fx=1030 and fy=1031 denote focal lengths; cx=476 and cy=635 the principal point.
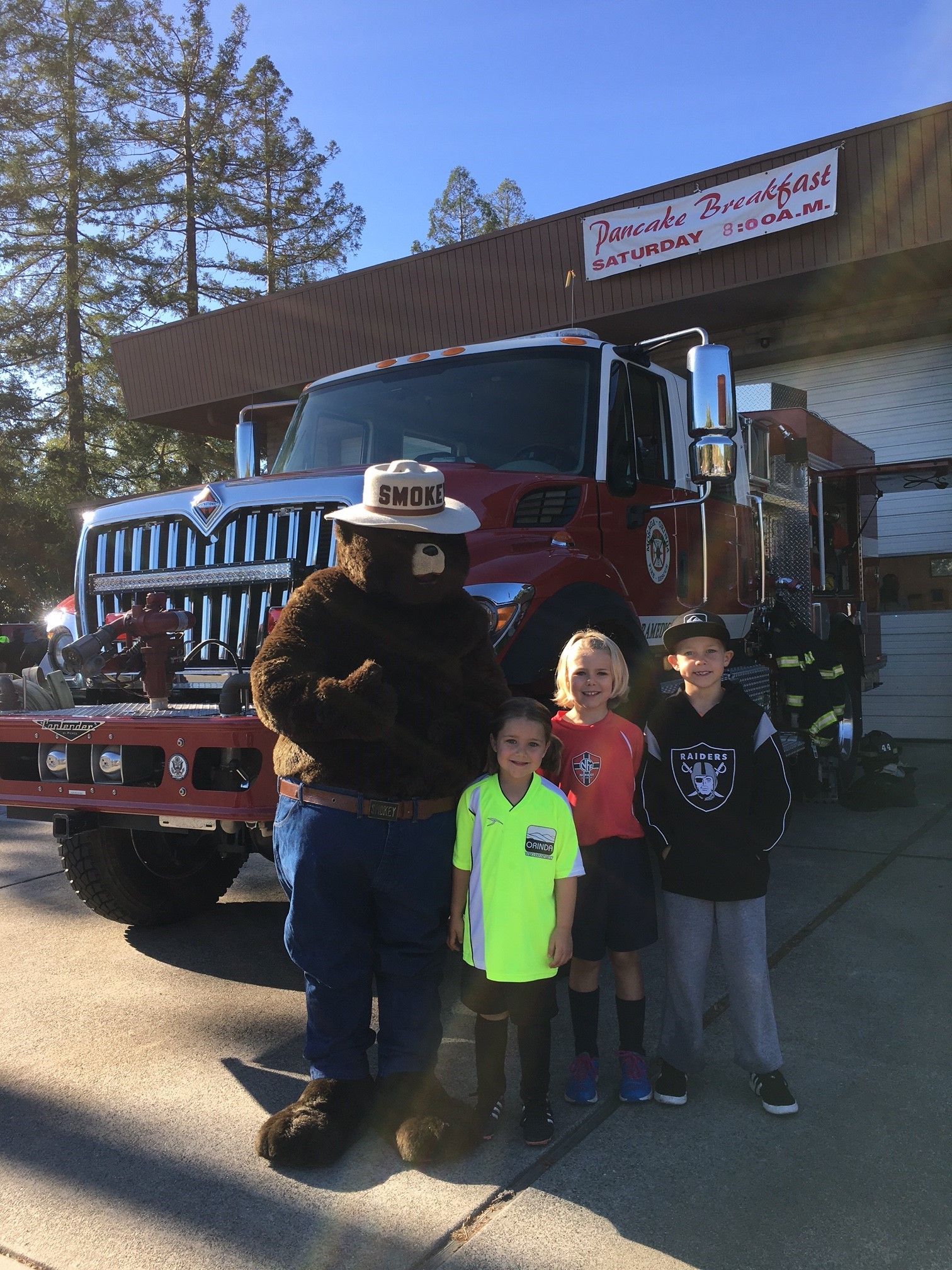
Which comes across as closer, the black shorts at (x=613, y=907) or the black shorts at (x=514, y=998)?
the black shorts at (x=514, y=998)

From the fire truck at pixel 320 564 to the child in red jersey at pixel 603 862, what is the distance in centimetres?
46

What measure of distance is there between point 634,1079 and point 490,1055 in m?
0.47

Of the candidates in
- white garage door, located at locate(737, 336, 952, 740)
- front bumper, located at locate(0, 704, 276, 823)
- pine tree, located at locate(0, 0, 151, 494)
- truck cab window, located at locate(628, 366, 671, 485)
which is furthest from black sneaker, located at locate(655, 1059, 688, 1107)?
pine tree, located at locate(0, 0, 151, 494)

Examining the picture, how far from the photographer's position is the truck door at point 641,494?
4.84 meters

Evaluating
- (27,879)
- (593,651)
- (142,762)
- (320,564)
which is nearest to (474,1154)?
(593,651)

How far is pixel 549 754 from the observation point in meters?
2.98

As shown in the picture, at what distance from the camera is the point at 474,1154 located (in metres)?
2.70

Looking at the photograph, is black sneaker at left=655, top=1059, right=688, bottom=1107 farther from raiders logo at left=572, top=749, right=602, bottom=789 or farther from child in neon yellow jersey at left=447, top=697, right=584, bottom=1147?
raiders logo at left=572, top=749, right=602, bottom=789

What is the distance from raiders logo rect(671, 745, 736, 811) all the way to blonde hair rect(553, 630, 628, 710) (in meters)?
0.29

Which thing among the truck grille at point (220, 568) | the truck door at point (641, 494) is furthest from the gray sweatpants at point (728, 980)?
the truck door at point (641, 494)

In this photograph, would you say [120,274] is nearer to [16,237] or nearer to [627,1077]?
[16,237]

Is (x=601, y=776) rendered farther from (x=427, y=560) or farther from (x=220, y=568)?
(x=220, y=568)

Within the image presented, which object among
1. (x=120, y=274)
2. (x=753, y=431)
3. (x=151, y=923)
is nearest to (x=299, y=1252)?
(x=151, y=923)

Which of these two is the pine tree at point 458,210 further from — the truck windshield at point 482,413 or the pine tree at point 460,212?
the truck windshield at point 482,413
